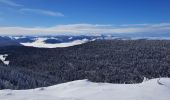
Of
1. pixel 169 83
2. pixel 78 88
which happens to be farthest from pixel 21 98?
pixel 169 83

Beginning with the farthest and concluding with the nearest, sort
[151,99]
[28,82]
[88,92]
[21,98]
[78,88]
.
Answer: [28,82], [78,88], [88,92], [21,98], [151,99]

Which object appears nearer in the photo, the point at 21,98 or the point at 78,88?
the point at 21,98

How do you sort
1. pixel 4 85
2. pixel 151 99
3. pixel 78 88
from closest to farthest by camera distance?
pixel 151 99 → pixel 78 88 → pixel 4 85

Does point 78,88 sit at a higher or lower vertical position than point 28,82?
higher

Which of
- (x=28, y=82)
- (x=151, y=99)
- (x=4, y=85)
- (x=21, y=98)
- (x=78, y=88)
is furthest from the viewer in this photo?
(x=28, y=82)

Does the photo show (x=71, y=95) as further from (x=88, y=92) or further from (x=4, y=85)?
(x=4, y=85)

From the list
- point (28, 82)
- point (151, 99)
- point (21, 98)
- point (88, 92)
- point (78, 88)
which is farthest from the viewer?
point (28, 82)

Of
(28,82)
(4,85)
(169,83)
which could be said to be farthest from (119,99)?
(28,82)

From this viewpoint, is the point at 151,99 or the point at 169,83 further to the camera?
the point at 169,83

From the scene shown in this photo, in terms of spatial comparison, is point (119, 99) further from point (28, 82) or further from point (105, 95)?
point (28, 82)
